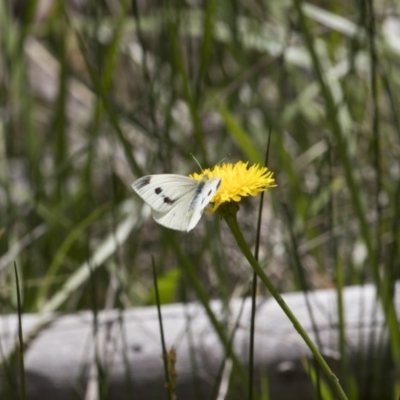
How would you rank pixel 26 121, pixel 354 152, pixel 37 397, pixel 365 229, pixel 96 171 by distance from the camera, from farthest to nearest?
pixel 96 171
pixel 26 121
pixel 354 152
pixel 37 397
pixel 365 229

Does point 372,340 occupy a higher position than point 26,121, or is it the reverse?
point 26,121

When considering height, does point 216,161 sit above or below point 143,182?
above

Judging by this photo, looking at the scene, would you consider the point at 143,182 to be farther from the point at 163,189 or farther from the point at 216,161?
the point at 216,161

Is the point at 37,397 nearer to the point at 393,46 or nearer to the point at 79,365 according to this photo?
the point at 79,365

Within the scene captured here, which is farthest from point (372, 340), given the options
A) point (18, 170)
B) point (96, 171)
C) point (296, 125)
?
point (18, 170)

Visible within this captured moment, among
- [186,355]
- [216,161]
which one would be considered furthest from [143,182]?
[216,161]

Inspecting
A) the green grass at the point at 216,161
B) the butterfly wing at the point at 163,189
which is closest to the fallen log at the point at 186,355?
the green grass at the point at 216,161

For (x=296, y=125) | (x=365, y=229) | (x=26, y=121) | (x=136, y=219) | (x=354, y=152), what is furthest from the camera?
(x=296, y=125)
